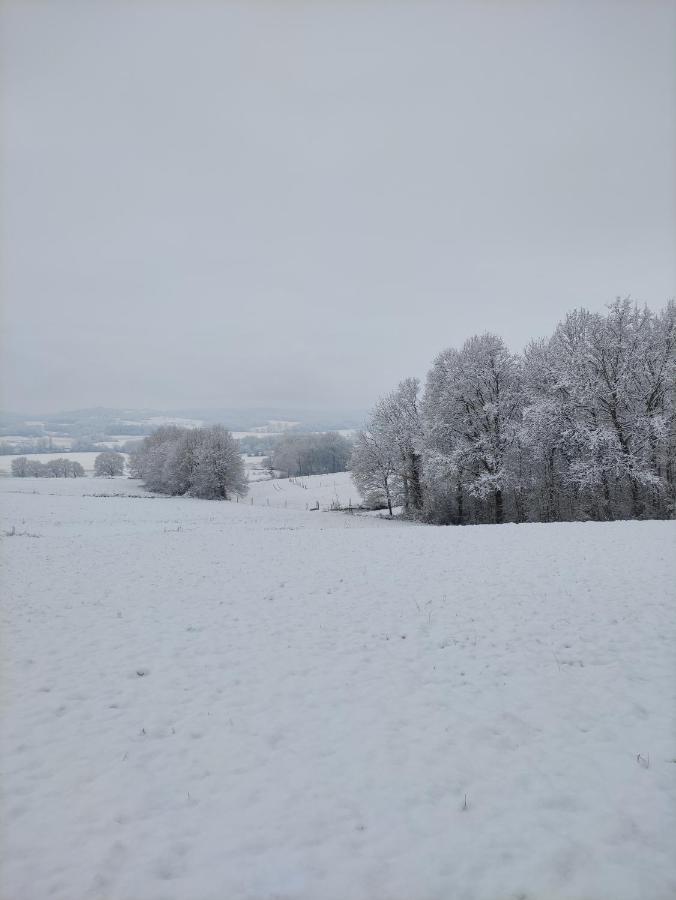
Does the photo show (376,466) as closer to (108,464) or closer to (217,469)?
(217,469)

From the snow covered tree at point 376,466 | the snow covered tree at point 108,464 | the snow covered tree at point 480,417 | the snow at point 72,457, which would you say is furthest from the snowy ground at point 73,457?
the snow covered tree at point 480,417

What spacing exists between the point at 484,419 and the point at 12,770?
27.5m

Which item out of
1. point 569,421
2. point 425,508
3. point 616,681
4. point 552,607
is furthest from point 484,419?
point 616,681

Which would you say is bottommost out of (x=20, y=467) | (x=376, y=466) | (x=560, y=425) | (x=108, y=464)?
(x=376, y=466)

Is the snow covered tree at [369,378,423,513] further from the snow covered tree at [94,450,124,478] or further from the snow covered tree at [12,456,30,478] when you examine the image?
the snow covered tree at [12,456,30,478]

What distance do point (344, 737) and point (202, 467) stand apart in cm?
4779

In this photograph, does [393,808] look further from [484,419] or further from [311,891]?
[484,419]

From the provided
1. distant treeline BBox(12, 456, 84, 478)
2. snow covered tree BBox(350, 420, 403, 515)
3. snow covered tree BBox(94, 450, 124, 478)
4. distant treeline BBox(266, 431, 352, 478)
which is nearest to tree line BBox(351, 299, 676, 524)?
snow covered tree BBox(350, 420, 403, 515)

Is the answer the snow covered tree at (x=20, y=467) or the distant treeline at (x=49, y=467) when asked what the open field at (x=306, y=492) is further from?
the snow covered tree at (x=20, y=467)

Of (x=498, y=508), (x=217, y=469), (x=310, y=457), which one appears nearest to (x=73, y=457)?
(x=310, y=457)

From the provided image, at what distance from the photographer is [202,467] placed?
51.0 meters

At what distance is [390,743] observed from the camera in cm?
601

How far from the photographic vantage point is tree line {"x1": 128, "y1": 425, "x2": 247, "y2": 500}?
51156 millimetres

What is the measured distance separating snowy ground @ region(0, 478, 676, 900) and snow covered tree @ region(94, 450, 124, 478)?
101 metres
